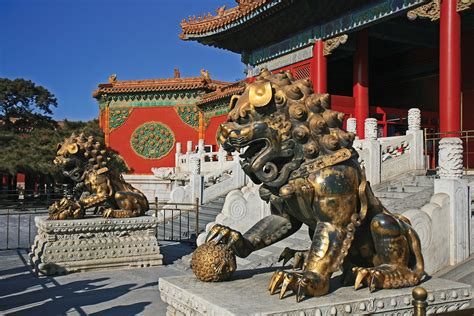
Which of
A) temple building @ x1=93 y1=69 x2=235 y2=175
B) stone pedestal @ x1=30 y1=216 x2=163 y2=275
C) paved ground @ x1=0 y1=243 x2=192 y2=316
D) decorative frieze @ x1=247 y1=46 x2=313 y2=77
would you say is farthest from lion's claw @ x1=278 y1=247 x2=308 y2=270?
temple building @ x1=93 y1=69 x2=235 y2=175

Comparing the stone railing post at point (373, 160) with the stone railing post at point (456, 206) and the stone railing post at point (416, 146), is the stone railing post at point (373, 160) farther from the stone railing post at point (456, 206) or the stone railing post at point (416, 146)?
the stone railing post at point (456, 206)

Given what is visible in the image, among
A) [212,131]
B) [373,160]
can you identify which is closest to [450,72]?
[373,160]

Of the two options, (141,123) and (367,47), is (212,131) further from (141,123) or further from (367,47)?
(367,47)

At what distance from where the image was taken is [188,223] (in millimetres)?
10391

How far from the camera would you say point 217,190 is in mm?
→ 12961

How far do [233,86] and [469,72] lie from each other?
420 inches

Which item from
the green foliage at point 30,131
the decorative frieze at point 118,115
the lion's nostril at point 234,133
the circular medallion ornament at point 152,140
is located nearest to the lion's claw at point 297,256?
the lion's nostril at point 234,133

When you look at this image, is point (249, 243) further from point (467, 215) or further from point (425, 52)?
point (425, 52)

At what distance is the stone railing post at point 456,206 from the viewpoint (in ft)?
17.3

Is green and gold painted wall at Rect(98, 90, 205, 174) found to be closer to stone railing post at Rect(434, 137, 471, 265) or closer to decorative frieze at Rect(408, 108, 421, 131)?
decorative frieze at Rect(408, 108, 421, 131)

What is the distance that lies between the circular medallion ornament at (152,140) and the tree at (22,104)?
820cm

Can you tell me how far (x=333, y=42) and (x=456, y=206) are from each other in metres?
7.60

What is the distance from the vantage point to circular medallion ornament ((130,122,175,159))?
2445 centimetres

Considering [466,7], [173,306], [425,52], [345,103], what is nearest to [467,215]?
[173,306]
